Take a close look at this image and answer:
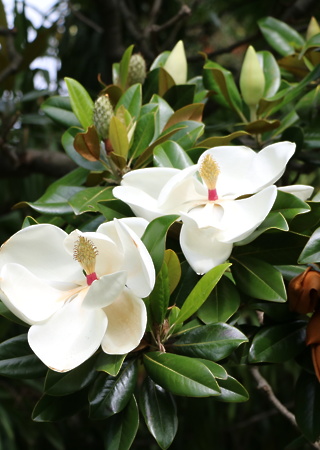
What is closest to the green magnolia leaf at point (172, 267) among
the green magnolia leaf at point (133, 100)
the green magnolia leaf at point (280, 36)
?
the green magnolia leaf at point (133, 100)

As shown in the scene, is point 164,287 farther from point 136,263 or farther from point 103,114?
point 103,114

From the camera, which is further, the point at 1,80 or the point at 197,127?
the point at 1,80

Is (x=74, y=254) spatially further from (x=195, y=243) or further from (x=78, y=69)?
(x=78, y=69)

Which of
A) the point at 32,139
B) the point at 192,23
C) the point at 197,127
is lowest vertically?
the point at 32,139

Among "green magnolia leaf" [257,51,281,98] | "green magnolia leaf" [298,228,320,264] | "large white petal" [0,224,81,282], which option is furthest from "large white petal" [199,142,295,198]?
"green magnolia leaf" [257,51,281,98]

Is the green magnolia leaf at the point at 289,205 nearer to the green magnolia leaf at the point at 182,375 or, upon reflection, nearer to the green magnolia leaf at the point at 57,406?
the green magnolia leaf at the point at 182,375

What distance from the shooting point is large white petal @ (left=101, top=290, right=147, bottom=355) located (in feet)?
2.04

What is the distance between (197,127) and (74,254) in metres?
0.33

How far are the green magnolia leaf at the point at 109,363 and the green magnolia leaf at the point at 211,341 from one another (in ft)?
0.32

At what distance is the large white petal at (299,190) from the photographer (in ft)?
2.43

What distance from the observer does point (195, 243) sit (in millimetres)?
686

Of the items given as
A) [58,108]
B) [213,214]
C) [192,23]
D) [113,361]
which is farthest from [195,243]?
[192,23]

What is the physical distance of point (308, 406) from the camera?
764mm

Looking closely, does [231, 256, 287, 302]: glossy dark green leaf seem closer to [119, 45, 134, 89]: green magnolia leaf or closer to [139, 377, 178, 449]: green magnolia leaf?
[139, 377, 178, 449]: green magnolia leaf
